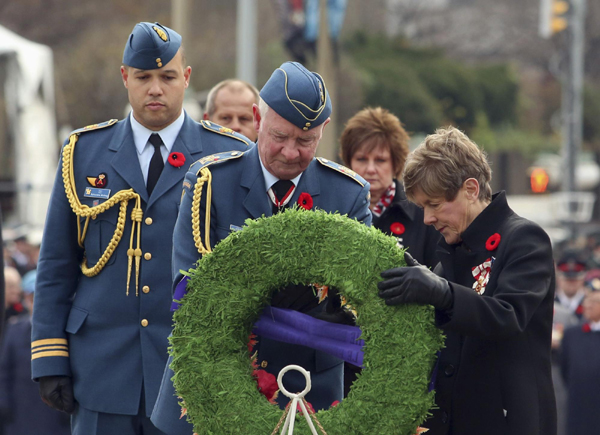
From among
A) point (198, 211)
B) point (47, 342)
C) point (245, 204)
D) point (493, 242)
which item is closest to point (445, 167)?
point (493, 242)

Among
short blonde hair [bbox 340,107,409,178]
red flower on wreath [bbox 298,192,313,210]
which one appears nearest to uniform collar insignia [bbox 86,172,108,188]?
red flower on wreath [bbox 298,192,313,210]

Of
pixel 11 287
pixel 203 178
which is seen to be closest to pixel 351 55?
pixel 11 287

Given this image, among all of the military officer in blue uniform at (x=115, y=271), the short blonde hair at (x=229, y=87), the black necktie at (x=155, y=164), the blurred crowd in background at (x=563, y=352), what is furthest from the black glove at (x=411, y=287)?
the blurred crowd in background at (x=563, y=352)

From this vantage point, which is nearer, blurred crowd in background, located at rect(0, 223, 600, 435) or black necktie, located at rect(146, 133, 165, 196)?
black necktie, located at rect(146, 133, 165, 196)

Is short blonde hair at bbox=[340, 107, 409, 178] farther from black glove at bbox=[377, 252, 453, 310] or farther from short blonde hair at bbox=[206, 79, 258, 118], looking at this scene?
black glove at bbox=[377, 252, 453, 310]

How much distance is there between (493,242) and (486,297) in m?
0.29

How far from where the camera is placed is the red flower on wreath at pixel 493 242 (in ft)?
10.4

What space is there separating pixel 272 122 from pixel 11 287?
5.63 metres

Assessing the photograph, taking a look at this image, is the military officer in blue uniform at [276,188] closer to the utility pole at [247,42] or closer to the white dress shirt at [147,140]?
the white dress shirt at [147,140]

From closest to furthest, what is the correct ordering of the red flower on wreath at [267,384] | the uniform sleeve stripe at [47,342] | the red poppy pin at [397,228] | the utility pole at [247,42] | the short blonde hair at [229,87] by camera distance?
the red flower on wreath at [267,384] < the uniform sleeve stripe at [47,342] < the red poppy pin at [397,228] < the short blonde hair at [229,87] < the utility pole at [247,42]

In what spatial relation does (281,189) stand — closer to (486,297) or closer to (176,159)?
(176,159)

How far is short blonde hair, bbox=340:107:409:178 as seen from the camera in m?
4.87

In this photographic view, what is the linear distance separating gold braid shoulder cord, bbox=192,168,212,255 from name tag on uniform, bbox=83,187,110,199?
1.87 ft

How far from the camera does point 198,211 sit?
3.29 meters
